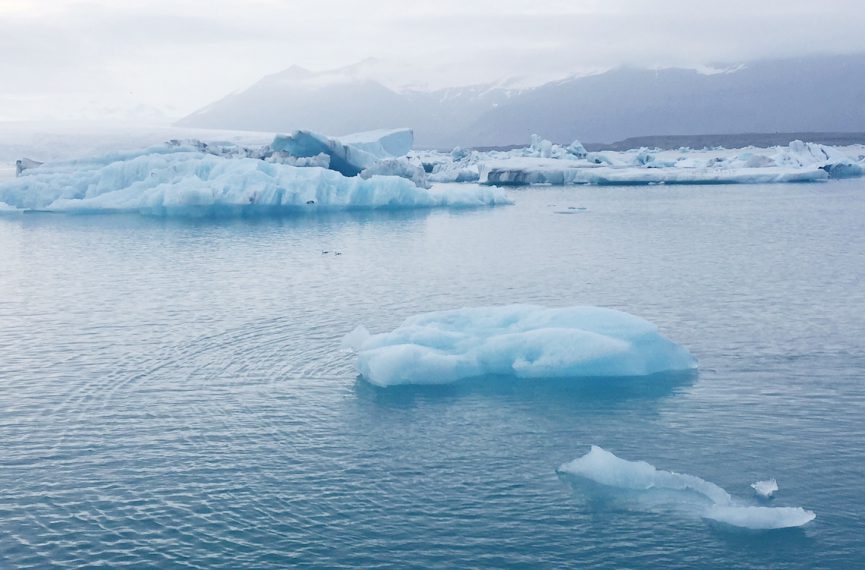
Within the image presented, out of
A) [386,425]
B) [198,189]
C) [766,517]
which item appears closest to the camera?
[766,517]

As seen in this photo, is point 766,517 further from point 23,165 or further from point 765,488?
point 23,165

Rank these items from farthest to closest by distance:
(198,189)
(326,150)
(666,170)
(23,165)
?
(666,170) < (23,165) < (326,150) < (198,189)

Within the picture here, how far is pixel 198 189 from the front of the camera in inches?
1073

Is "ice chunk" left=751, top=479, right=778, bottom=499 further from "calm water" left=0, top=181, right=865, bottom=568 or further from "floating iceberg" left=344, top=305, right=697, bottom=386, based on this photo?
"floating iceberg" left=344, top=305, right=697, bottom=386

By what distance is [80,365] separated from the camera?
995 centimetres

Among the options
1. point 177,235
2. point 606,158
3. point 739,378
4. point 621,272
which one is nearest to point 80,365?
point 739,378

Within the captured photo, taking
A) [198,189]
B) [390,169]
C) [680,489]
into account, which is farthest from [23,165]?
[680,489]

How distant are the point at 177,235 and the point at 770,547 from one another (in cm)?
2003

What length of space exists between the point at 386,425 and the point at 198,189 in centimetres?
2098

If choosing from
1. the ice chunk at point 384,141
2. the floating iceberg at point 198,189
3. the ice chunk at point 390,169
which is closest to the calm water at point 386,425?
the floating iceberg at point 198,189

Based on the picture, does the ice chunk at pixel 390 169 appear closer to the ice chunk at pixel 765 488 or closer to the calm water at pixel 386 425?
the calm water at pixel 386 425

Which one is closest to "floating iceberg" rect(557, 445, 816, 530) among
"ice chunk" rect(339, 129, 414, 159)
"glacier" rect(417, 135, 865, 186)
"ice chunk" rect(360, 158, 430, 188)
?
"ice chunk" rect(360, 158, 430, 188)

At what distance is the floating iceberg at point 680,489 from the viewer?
5.70m

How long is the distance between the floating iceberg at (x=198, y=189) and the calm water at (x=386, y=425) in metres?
11.6
